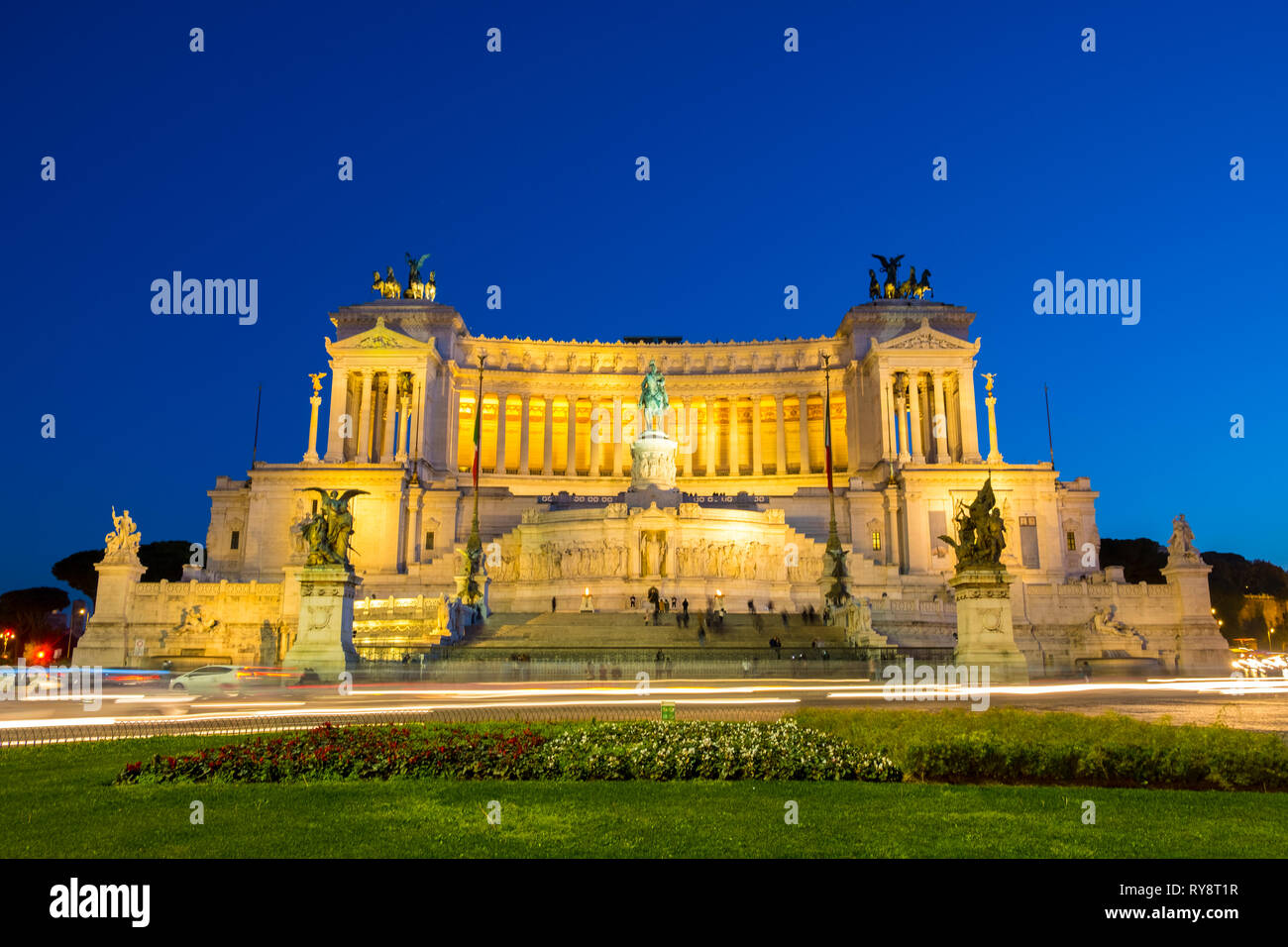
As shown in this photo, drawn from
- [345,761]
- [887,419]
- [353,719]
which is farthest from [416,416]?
[345,761]

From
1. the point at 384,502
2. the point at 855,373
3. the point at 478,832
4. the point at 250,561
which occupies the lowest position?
the point at 478,832

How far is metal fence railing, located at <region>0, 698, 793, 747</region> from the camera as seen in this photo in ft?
53.1

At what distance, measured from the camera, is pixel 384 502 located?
240ft

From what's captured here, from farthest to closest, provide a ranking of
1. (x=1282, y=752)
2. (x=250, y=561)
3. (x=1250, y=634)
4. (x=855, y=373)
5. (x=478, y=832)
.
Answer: (x=1250, y=634) < (x=855, y=373) < (x=250, y=561) < (x=1282, y=752) < (x=478, y=832)

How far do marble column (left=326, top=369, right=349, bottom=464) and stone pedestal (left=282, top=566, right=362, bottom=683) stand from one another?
48510mm

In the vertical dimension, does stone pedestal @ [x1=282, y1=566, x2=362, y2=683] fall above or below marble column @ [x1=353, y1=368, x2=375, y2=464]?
below

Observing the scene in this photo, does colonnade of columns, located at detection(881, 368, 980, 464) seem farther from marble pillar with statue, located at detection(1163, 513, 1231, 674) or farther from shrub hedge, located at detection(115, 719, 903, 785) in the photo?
shrub hedge, located at detection(115, 719, 903, 785)

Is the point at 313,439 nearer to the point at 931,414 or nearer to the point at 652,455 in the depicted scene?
the point at 652,455

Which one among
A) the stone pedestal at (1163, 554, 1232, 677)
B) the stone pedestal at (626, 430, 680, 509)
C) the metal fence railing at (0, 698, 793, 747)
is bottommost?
the metal fence railing at (0, 698, 793, 747)

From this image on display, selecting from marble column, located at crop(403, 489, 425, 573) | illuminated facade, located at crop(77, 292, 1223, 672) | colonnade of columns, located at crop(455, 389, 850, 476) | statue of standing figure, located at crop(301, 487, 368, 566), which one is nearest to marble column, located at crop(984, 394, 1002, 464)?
illuminated facade, located at crop(77, 292, 1223, 672)

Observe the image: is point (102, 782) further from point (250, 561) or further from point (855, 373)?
point (855, 373)

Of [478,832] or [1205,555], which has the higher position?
[1205,555]
